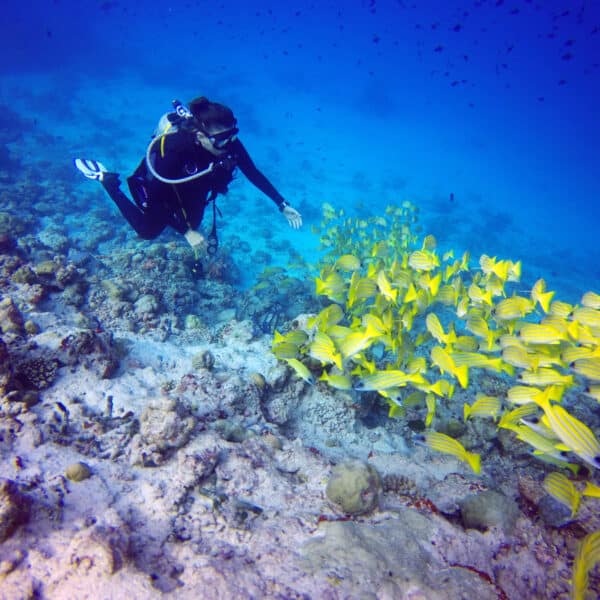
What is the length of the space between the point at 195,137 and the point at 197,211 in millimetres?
1163

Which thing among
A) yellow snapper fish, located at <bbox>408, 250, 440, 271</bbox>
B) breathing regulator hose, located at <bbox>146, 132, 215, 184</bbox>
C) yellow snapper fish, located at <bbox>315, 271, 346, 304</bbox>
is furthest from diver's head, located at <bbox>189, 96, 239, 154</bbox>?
yellow snapper fish, located at <bbox>408, 250, 440, 271</bbox>

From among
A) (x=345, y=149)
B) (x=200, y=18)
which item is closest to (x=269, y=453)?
(x=345, y=149)

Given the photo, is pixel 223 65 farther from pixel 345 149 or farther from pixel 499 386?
pixel 499 386

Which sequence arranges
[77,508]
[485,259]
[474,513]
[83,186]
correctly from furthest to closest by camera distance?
[83,186] → [485,259] → [474,513] → [77,508]

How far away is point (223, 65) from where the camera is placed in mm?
58438

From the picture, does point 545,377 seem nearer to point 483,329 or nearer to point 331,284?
point 483,329

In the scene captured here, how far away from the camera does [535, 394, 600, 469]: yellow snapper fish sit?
8.71 ft

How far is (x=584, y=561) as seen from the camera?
7.30ft

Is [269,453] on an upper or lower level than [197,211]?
lower

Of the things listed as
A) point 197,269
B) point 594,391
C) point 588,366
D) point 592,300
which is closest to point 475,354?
point 588,366

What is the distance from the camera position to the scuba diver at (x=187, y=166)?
496 cm

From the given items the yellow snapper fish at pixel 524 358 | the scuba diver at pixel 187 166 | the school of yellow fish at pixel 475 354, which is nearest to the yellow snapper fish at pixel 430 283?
the school of yellow fish at pixel 475 354

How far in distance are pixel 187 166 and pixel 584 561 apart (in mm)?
5862

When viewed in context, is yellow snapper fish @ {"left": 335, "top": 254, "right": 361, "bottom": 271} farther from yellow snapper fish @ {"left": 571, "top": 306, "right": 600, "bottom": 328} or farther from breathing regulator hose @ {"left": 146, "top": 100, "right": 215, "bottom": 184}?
yellow snapper fish @ {"left": 571, "top": 306, "right": 600, "bottom": 328}
